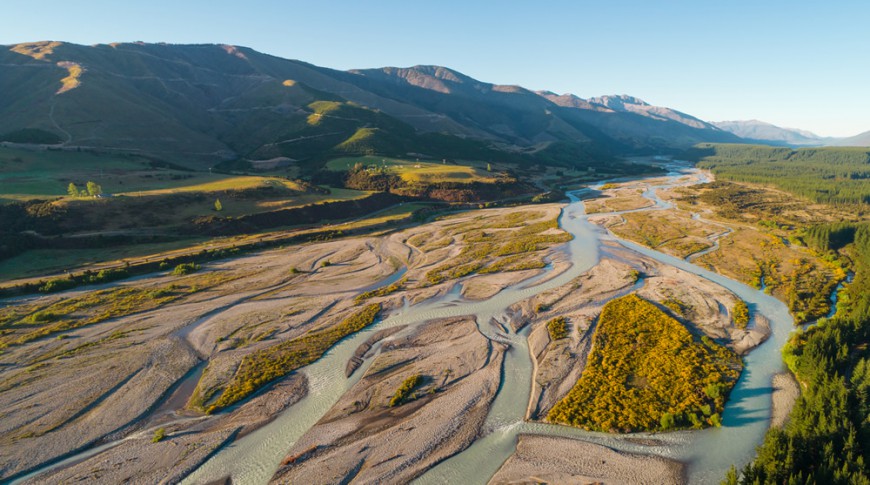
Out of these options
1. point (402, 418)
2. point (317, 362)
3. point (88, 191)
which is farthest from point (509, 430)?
point (88, 191)

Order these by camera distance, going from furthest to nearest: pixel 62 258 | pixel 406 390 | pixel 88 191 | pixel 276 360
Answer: pixel 88 191 → pixel 62 258 → pixel 276 360 → pixel 406 390

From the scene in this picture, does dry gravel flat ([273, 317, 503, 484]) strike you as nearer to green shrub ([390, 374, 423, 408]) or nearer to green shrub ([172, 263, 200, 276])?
green shrub ([390, 374, 423, 408])

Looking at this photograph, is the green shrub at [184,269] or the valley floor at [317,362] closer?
the valley floor at [317,362]

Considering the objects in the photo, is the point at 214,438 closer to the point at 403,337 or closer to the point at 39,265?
the point at 403,337

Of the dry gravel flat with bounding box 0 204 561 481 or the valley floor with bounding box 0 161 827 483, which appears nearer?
the valley floor with bounding box 0 161 827 483

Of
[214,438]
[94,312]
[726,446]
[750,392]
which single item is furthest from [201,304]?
[750,392]

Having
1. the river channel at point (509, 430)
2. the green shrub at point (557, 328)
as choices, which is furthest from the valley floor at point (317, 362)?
the green shrub at point (557, 328)

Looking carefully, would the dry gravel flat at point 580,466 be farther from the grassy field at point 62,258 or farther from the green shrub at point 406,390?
the grassy field at point 62,258

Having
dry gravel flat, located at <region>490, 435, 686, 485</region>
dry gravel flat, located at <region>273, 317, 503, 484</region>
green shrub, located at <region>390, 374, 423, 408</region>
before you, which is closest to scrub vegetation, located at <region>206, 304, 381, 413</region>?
dry gravel flat, located at <region>273, 317, 503, 484</region>

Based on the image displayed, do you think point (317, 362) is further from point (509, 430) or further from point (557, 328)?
point (557, 328)
